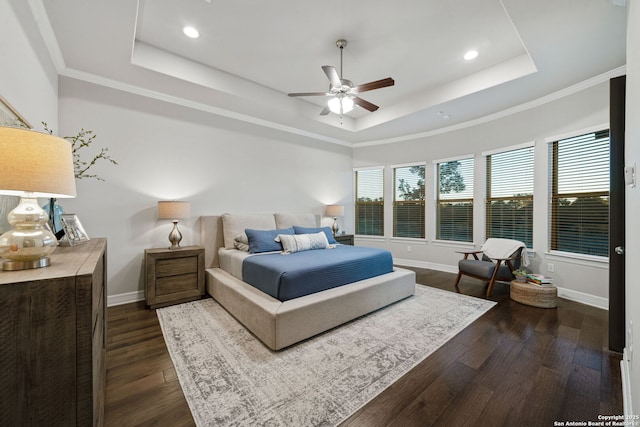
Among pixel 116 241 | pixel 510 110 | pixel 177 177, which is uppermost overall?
pixel 510 110

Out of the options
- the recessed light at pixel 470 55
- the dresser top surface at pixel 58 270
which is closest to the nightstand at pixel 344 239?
the recessed light at pixel 470 55

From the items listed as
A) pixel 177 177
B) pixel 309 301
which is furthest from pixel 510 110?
pixel 177 177

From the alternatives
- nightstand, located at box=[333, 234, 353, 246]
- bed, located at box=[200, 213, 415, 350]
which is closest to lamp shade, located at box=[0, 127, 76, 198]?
bed, located at box=[200, 213, 415, 350]

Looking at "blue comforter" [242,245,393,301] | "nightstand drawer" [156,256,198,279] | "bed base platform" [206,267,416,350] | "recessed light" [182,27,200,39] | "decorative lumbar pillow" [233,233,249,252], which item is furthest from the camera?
"decorative lumbar pillow" [233,233,249,252]

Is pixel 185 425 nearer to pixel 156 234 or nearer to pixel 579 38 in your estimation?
pixel 156 234

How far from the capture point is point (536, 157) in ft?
12.6

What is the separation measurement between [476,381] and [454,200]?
378cm

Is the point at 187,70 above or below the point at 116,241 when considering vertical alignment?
above

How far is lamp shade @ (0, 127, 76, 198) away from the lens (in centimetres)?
93

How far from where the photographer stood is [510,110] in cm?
409

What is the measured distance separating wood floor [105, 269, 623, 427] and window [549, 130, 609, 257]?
117 cm

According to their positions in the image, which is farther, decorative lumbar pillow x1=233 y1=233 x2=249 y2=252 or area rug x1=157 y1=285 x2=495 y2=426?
decorative lumbar pillow x1=233 y1=233 x2=249 y2=252

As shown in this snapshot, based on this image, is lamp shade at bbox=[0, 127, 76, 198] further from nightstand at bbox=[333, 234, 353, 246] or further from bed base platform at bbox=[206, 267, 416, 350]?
nightstand at bbox=[333, 234, 353, 246]

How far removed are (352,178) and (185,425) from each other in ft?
18.0
